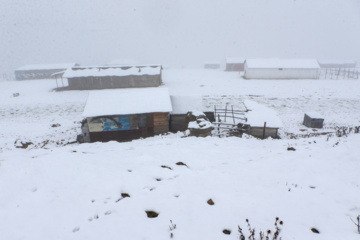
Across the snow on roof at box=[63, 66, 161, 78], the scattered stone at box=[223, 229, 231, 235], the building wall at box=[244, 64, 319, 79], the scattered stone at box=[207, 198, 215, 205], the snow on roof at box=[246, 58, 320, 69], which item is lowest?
the scattered stone at box=[223, 229, 231, 235]

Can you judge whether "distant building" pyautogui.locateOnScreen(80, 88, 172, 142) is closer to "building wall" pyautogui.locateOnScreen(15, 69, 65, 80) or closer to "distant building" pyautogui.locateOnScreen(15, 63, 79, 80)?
"distant building" pyautogui.locateOnScreen(15, 63, 79, 80)

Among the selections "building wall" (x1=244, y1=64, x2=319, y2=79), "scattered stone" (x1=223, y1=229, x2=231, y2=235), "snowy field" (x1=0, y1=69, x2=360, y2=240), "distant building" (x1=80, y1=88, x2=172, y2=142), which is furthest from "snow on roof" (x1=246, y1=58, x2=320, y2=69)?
"scattered stone" (x1=223, y1=229, x2=231, y2=235)

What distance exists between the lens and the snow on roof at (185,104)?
691 inches

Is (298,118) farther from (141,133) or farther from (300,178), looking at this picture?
(300,178)

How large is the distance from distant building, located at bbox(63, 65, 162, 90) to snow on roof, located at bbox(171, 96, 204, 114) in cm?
2077

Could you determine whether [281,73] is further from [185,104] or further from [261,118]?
[185,104]

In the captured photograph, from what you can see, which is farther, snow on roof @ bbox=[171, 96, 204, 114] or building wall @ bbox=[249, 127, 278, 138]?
snow on roof @ bbox=[171, 96, 204, 114]

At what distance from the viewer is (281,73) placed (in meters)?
46.6

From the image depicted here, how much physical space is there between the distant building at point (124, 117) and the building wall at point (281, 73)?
120 ft

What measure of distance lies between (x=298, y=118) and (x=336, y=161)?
16.9 m

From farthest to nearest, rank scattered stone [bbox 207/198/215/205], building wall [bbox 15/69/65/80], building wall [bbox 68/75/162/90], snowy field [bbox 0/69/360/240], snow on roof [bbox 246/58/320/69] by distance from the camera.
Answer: building wall [bbox 15/69/65/80]
snow on roof [bbox 246/58/320/69]
building wall [bbox 68/75/162/90]
scattered stone [bbox 207/198/215/205]
snowy field [bbox 0/69/360/240]

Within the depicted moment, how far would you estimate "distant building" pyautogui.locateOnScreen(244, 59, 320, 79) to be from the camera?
46000mm

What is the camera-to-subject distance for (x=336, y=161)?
705 cm

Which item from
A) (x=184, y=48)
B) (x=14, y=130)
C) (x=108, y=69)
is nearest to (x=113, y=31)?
(x=184, y=48)
